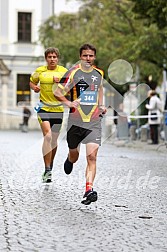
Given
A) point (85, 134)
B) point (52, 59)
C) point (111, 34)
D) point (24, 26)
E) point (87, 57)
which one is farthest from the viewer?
point (24, 26)

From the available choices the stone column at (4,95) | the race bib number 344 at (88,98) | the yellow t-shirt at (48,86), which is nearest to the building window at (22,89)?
the stone column at (4,95)

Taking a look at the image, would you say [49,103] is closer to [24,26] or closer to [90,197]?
[90,197]

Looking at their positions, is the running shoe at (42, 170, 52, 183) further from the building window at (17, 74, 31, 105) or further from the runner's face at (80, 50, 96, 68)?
the building window at (17, 74, 31, 105)

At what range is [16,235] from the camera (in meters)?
6.00

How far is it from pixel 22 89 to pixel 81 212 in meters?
39.7

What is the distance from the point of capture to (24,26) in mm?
47250

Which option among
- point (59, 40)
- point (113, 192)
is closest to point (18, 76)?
point (59, 40)

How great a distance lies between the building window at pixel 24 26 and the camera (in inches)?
1853

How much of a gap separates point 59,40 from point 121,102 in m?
9.59

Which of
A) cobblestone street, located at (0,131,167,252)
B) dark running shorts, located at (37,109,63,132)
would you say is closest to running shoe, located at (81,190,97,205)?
cobblestone street, located at (0,131,167,252)

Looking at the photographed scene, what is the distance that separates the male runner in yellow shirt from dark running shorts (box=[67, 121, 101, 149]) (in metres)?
1.43

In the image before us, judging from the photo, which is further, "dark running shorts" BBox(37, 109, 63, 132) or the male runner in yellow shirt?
"dark running shorts" BBox(37, 109, 63, 132)

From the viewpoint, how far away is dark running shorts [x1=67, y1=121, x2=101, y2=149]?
318 inches

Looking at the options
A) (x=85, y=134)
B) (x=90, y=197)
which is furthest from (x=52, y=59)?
(x=90, y=197)
